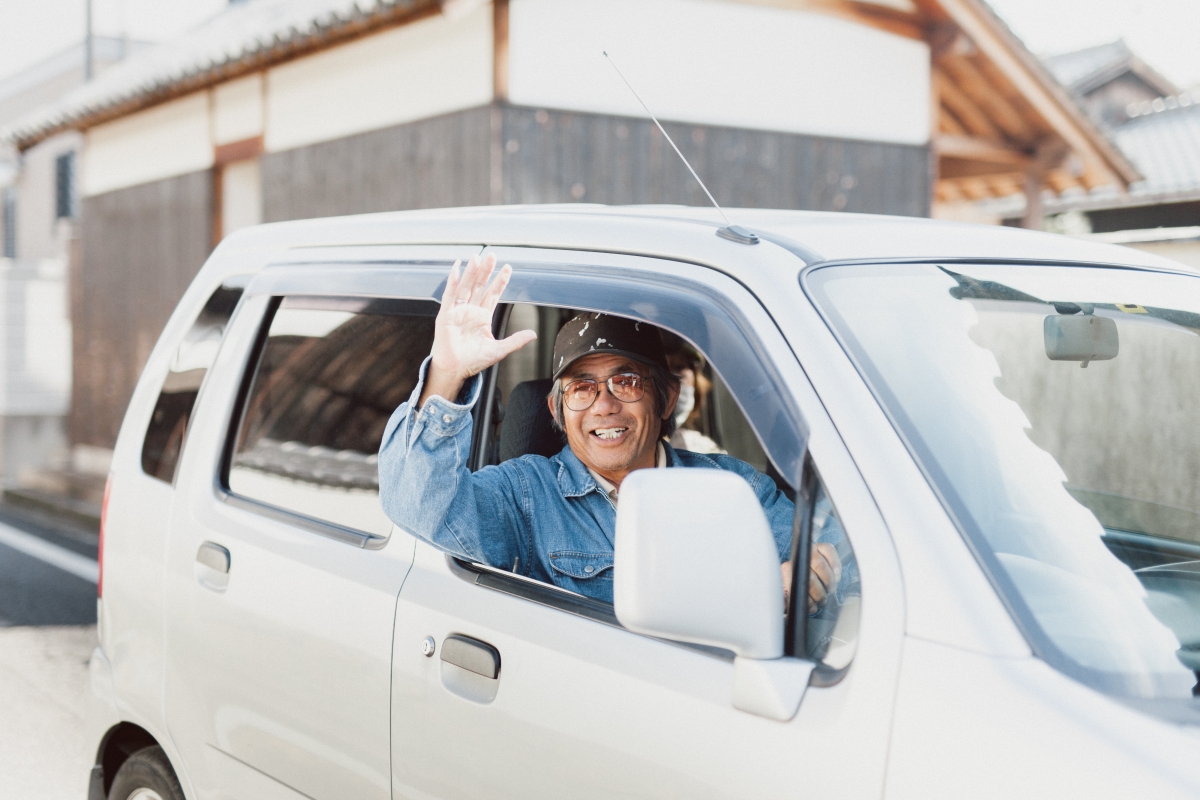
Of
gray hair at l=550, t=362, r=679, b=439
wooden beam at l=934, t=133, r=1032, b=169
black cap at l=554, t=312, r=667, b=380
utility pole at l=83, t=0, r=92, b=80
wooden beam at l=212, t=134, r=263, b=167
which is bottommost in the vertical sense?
gray hair at l=550, t=362, r=679, b=439

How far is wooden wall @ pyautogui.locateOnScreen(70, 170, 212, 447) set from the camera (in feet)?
35.9

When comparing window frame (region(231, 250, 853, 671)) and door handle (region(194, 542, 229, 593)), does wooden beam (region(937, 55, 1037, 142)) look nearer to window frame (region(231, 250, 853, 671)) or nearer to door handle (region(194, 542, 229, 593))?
window frame (region(231, 250, 853, 671))

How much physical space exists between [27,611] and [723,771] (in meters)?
6.47

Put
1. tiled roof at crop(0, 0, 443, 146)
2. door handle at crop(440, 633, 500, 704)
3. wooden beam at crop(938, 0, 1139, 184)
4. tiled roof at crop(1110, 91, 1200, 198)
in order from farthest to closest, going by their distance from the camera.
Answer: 1. tiled roof at crop(1110, 91, 1200, 198)
2. wooden beam at crop(938, 0, 1139, 184)
3. tiled roof at crop(0, 0, 443, 146)
4. door handle at crop(440, 633, 500, 704)

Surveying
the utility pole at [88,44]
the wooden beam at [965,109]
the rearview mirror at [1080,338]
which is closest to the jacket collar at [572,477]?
the rearview mirror at [1080,338]

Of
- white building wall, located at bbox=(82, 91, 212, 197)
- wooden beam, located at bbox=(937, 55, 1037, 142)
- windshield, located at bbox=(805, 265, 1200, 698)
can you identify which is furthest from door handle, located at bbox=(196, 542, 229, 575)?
white building wall, located at bbox=(82, 91, 212, 197)

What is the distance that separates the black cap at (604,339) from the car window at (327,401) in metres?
0.28

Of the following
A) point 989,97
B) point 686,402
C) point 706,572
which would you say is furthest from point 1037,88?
point 706,572

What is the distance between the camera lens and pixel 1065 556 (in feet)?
4.99

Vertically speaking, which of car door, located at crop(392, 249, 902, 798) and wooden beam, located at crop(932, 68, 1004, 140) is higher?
wooden beam, located at crop(932, 68, 1004, 140)

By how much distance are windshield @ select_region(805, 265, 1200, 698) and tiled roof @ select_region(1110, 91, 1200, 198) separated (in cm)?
1117

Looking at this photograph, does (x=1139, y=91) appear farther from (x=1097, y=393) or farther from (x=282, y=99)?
(x=1097, y=393)

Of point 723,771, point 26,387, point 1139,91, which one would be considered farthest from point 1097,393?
point 1139,91

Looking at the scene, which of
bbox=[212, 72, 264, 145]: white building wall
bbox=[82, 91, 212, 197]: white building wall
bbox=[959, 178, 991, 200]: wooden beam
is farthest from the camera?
bbox=[959, 178, 991, 200]: wooden beam
